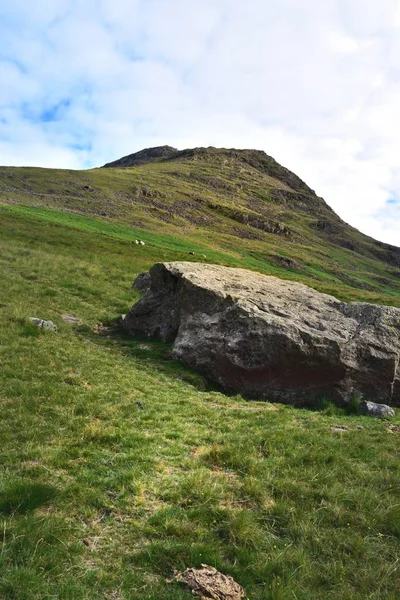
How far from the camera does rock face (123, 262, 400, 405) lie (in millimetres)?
19094

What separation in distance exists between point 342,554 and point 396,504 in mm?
2532

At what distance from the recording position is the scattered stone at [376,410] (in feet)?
57.7

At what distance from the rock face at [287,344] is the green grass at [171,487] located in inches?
61.2

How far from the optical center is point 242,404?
1716cm

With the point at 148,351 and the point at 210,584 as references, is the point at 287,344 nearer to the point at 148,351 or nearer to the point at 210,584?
the point at 148,351

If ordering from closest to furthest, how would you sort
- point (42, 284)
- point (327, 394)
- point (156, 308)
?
point (327, 394)
point (156, 308)
point (42, 284)

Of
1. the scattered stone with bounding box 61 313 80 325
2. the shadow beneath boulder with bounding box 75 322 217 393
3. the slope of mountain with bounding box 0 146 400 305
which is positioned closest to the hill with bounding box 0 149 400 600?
the shadow beneath boulder with bounding box 75 322 217 393

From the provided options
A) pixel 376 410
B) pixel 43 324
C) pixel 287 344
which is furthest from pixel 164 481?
pixel 43 324

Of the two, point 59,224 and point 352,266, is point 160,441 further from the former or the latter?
point 352,266

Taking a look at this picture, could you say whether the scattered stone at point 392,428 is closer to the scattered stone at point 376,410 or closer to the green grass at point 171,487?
the green grass at point 171,487

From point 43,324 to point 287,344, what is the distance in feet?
39.0

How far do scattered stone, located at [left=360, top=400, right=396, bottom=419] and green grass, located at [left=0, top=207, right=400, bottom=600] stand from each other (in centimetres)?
109

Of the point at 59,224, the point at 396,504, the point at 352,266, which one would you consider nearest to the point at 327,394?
the point at 396,504

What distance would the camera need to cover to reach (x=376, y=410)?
58.2 ft
